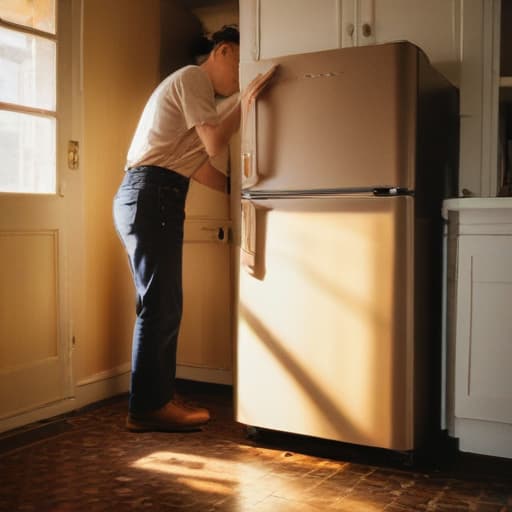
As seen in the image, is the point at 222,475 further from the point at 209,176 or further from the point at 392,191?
the point at 209,176

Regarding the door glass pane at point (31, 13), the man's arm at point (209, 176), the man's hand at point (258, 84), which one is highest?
the door glass pane at point (31, 13)

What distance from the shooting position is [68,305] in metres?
3.00

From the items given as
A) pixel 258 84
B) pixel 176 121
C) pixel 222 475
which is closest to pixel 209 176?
pixel 176 121

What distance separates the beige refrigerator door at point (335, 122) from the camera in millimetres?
2271

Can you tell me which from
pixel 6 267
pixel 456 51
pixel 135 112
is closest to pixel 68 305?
pixel 6 267

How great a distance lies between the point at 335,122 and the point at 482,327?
0.82 meters

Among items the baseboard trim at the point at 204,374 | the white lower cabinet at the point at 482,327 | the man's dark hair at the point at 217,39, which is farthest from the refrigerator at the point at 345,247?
the baseboard trim at the point at 204,374

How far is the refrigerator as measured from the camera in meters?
2.29

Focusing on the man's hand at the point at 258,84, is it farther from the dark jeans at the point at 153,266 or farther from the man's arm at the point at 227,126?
the dark jeans at the point at 153,266

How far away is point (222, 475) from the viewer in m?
2.28

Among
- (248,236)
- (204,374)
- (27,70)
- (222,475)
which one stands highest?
(27,70)

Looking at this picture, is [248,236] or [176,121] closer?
[248,236]

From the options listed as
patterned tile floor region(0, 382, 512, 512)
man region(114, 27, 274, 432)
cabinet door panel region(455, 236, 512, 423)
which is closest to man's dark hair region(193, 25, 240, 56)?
man region(114, 27, 274, 432)

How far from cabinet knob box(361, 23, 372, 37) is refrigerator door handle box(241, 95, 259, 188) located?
1.82 feet
